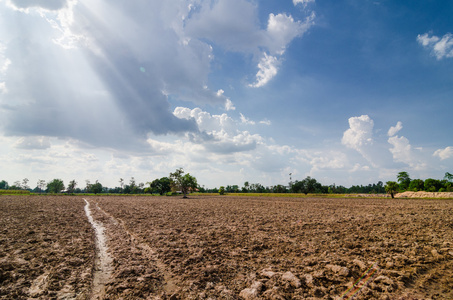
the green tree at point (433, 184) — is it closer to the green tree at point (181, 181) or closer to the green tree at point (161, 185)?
the green tree at point (181, 181)

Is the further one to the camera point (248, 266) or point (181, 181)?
point (181, 181)

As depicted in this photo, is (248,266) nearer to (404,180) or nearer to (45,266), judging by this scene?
(45,266)

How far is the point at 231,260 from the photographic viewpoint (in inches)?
274

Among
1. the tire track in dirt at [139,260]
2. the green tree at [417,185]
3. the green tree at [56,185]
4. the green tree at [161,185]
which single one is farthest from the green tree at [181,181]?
the green tree at [56,185]

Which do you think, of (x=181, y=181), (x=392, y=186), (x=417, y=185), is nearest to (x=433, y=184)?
(x=417, y=185)

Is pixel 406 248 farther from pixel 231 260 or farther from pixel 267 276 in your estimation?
pixel 231 260

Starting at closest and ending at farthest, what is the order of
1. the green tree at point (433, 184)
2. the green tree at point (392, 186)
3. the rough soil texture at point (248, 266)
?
the rough soil texture at point (248, 266) < the green tree at point (392, 186) < the green tree at point (433, 184)

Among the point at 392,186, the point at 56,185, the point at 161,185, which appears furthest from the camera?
the point at 56,185

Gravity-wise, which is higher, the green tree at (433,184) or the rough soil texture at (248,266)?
the green tree at (433,184)

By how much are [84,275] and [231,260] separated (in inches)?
181

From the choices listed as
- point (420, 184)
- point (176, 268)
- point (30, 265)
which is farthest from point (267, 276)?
point (420, 184)

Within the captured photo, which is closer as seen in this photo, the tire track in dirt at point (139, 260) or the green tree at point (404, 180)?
the tire track in dirt at point (139, 260)

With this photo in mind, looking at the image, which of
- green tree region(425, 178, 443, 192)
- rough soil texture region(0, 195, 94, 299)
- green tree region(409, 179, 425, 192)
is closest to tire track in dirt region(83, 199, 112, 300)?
rough soil texture region(0, 195, 94, 299)

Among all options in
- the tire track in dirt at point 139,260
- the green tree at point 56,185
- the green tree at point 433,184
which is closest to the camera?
the tire track in dirt at point 139,260
